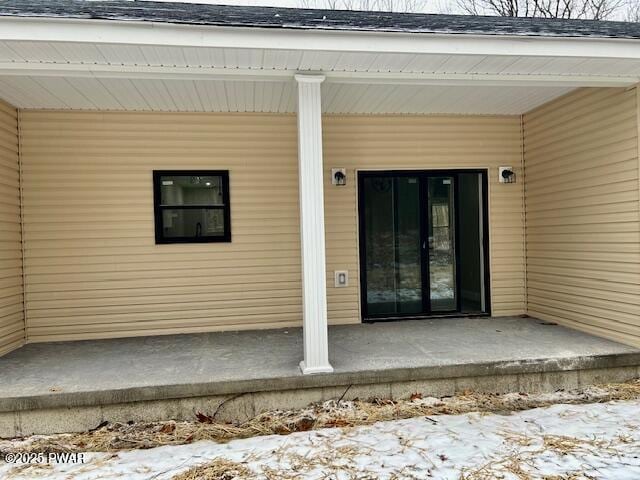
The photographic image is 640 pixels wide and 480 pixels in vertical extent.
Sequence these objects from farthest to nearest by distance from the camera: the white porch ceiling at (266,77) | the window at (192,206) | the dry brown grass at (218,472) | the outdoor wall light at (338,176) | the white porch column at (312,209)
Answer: the outdoor wall light at (338,176) < the window at (192,206) < the white porch column at (312,209) < the white porch ceiling at (266,77) < the dry brown grass at (218,472)

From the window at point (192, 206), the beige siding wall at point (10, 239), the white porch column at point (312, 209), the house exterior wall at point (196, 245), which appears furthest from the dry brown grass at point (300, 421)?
the window at point (192, 206)

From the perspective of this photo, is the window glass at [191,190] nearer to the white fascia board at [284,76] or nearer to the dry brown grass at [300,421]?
the white fascia board at [284,76]

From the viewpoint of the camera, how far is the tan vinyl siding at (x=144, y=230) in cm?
471

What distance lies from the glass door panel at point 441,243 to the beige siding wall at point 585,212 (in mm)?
934

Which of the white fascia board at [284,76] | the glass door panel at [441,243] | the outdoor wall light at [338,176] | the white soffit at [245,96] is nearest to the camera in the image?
the white fascia board at [284,76]

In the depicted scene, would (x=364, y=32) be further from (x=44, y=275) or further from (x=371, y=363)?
(x=44, y=275)

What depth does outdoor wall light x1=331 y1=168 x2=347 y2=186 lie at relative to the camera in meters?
5.17

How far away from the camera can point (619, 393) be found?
3.54 m

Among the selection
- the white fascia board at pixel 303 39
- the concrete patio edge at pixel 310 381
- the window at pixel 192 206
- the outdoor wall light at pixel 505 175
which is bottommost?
the concrete patio edge at pixel 310 381

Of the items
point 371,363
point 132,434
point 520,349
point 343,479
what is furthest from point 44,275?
point 520,349

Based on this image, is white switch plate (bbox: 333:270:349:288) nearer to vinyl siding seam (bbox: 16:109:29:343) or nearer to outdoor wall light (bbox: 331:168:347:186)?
outdoor wall light (bbox: 331:168:347:186)

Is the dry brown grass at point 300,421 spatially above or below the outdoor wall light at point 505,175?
below

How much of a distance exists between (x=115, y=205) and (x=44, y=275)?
3.45 ft

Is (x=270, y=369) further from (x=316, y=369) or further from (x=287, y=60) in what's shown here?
(x=287, y=60)
